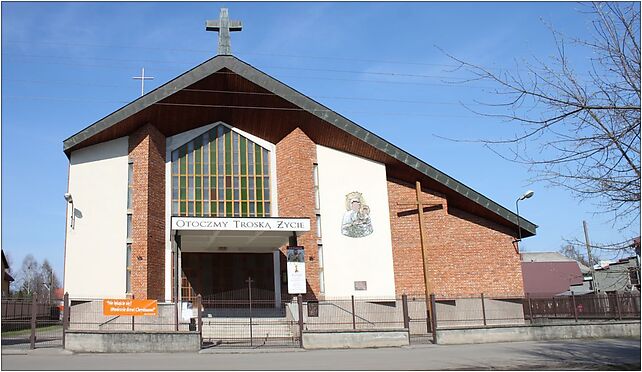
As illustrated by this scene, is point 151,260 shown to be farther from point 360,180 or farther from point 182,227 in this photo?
point 360,180

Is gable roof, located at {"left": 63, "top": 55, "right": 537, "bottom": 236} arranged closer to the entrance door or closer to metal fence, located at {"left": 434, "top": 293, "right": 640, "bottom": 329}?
metal fence, located at {"left": 434, "top": 293, "right": 640, "bottom": 329}

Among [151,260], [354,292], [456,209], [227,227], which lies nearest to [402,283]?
[354,292]

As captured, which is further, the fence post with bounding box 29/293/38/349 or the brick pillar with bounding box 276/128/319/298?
the brick pillar with bounding box 276/128/319/298

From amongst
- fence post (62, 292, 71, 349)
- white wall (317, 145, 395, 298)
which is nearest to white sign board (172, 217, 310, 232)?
white wall (317, 145, 395, 298)

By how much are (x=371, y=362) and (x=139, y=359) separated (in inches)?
241

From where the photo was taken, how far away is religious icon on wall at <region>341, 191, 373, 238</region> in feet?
82.3

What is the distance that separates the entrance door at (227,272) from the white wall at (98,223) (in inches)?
129

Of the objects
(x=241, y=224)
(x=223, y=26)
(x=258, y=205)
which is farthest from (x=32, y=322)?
(x=223, y=26)

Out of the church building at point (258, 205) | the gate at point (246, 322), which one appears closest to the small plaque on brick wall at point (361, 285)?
the church building at point (258, 205)

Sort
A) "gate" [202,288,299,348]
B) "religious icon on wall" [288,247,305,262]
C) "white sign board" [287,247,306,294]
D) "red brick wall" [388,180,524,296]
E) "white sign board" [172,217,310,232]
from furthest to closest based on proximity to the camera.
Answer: "red brick wall" [388,180,524,296]
"religious icon on wall" [288,247,305,262]
"white sign board" [287,247,306,294]
"white sign board" [172,217,310,232]
"gate" [202,288,299,348]

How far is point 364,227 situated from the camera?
2523 centimetres

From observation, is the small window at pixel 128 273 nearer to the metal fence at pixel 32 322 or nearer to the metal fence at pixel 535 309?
the metal fence at pixel 32 322

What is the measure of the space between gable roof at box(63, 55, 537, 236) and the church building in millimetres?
46

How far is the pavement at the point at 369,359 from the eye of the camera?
13.7 metres
